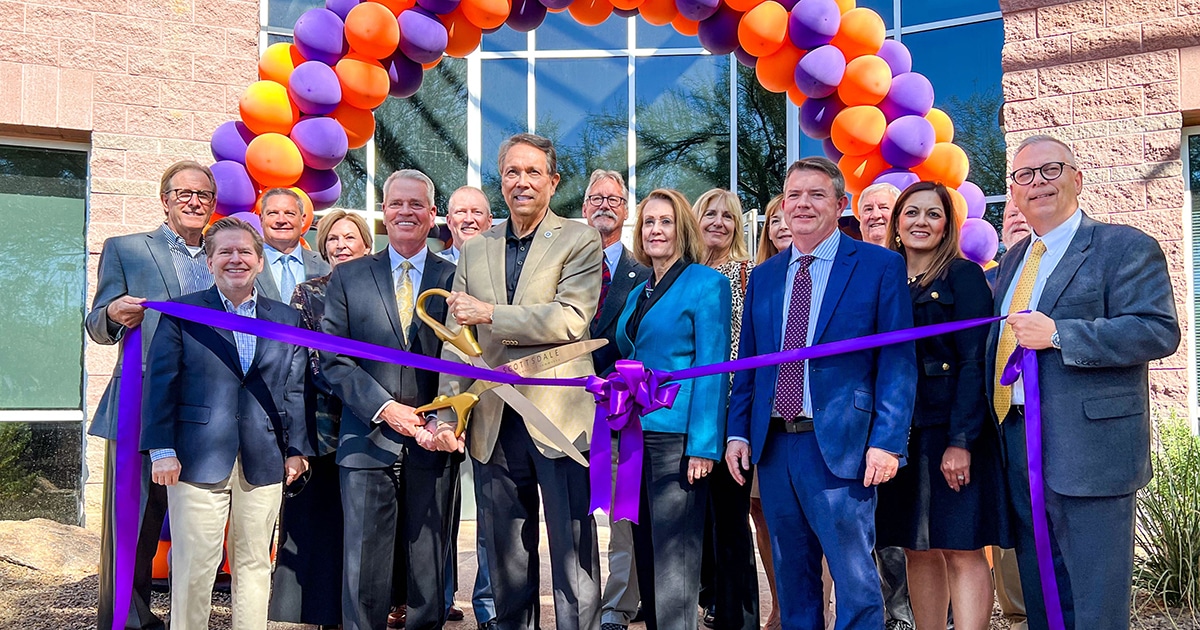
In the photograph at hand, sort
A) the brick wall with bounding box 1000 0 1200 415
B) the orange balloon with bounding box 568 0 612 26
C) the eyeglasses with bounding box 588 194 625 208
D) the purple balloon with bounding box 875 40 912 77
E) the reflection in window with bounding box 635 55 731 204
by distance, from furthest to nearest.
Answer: the reflection in window with bounding box 635 55 731 204 < the brick wall with bounding box 1000 0 1200 415 < the orange balloon with bounding box 568 0 612 26 < the purple balloon with bounding box 875 40 912 77 < the eyeglasses with bounding box 588 194 625 208

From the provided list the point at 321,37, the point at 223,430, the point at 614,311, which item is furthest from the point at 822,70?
the point at 223,430

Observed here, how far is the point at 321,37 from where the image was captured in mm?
5969

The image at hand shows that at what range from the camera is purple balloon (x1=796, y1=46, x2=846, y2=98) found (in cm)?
600

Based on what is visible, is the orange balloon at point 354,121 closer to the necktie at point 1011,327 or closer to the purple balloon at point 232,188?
the purple balloon at point 232,188

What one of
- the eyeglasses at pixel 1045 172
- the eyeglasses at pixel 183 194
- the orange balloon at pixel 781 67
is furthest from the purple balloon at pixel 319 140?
the eyeglasses at pixel 1045 172

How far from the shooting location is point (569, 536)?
390 cm

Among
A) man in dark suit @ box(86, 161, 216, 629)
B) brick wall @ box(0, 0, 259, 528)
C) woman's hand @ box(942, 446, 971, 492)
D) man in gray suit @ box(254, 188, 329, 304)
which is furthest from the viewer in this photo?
brick wall @ box(0, 0, 259, 528)

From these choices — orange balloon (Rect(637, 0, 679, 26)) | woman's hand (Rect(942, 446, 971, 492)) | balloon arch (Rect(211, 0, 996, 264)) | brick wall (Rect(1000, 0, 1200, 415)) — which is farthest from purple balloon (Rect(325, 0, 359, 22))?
brick wall (Rect(1000, 0, 1200, 415))

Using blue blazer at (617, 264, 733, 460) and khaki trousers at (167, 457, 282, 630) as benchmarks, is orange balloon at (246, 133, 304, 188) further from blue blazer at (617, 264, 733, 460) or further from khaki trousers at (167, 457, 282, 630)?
blue blazer at (617, 264, 733, 460)

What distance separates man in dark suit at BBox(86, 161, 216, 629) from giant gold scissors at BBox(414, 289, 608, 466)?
123cm

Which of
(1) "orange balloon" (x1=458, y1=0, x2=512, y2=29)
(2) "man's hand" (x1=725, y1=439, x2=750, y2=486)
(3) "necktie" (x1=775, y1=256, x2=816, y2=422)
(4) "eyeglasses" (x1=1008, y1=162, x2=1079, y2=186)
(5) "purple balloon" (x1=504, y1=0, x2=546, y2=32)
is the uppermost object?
(5) "purple balloon" (x1=504, y1=0, x2=546, y2=32)

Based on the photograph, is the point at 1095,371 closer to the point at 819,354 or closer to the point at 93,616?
the point at 819,354

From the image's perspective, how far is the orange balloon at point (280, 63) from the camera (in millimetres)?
5992

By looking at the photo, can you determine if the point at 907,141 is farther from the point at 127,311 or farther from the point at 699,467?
the point at 127,311
